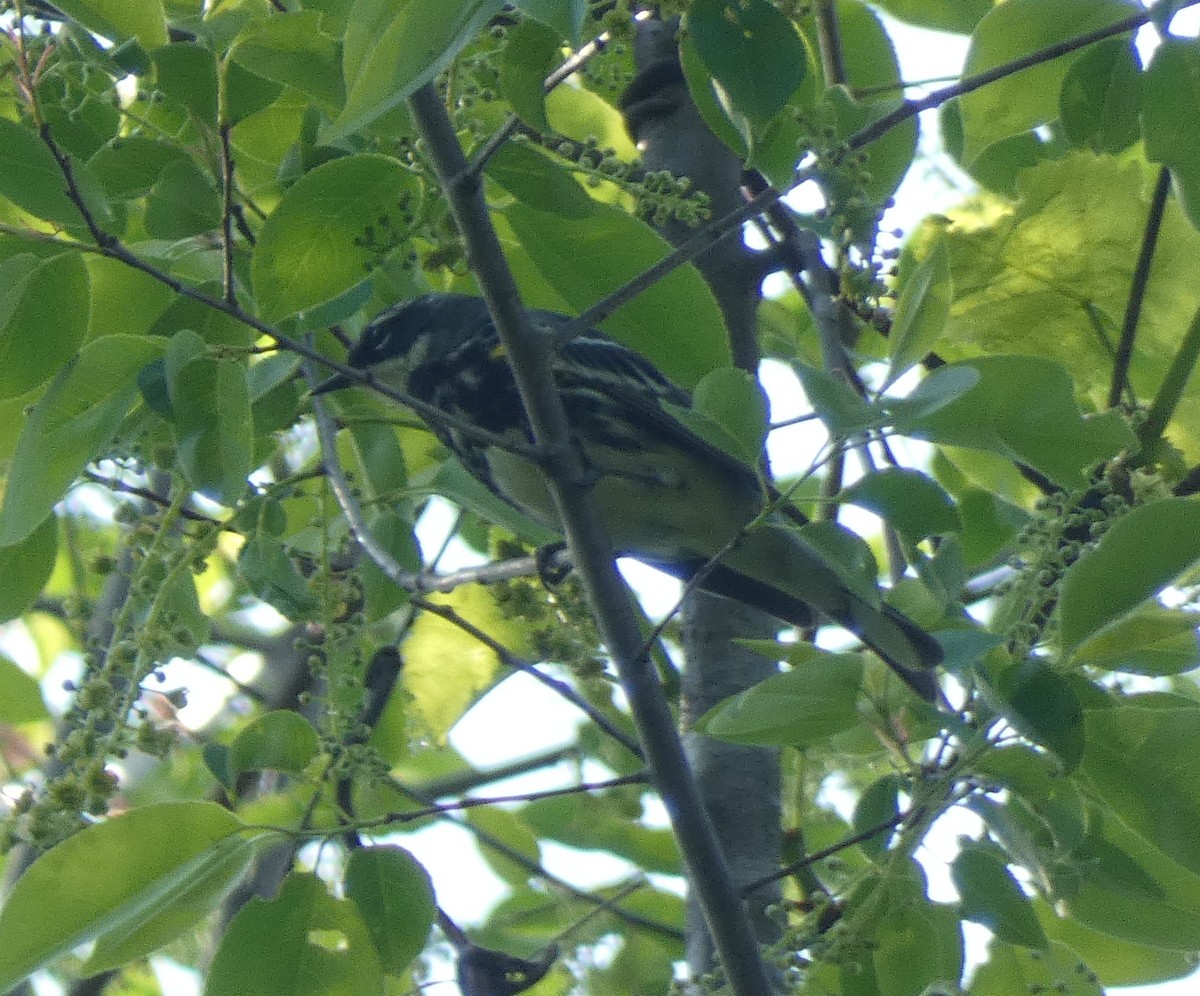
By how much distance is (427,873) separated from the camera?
1.88 metres

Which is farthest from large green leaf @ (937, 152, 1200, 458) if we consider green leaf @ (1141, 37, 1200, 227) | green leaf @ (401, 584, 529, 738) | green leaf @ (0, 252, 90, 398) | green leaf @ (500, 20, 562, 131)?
green leaf @ (0, 252, 90, 398)

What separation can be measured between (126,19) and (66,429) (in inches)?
17.6

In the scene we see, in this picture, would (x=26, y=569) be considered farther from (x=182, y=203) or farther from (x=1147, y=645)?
(x=1147, y=645)

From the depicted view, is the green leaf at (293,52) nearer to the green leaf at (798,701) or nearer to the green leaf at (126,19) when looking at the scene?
the green leaf at (126,19)

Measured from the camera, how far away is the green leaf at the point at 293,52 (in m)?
1.65

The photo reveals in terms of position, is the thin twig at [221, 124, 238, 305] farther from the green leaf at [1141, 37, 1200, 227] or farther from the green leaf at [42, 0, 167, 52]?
the green leaf at [1141, 37, 1200, 227]

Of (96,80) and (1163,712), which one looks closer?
(1163,712)

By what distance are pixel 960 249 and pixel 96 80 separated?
1.24m

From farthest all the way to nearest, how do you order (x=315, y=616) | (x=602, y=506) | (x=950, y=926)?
1. (x=602, y=506)
2. (x=315, y=616)
3. (x=950, y=926)

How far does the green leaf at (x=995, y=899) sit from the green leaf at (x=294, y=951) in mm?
671

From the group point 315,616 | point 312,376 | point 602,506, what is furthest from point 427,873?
point 602,506

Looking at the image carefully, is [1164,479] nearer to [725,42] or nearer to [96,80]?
[725,42]

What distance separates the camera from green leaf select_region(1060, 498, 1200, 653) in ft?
4.82

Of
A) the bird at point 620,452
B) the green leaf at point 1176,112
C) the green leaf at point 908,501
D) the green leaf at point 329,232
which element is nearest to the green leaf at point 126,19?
the green leaf at point 329,232
